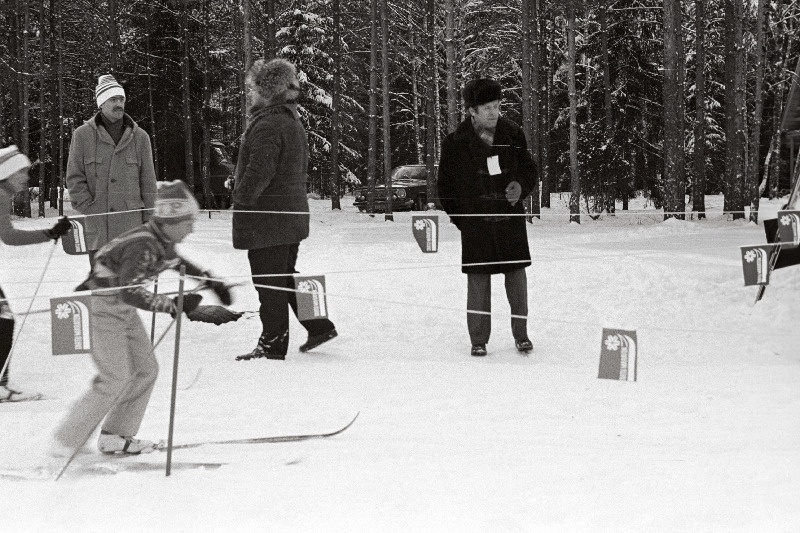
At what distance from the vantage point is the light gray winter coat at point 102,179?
685 centimetres

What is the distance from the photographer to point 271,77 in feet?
20.7

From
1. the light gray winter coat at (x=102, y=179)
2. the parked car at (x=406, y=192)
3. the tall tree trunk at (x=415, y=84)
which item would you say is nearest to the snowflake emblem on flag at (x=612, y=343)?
the light gray winter coat at (x=102, y=179)

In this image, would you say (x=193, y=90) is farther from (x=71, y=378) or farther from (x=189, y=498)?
(x=189, y=498)

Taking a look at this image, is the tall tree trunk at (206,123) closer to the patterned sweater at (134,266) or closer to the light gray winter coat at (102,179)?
the light gray winter coat at (102,179)

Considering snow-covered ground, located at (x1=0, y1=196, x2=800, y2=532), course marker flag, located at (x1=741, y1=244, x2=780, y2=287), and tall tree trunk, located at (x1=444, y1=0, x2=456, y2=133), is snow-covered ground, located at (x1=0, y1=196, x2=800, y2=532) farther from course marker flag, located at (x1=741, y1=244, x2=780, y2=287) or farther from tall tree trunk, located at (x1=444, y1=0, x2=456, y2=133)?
tall tree trunk, located at (x1=444, y1=0, x2=456, y2=133)

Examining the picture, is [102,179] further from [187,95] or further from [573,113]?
[187,95]

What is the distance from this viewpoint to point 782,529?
318 centimetres

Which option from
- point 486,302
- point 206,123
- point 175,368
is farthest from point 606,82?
point 175,368

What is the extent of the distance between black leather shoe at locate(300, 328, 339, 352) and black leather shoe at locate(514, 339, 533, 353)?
133cm

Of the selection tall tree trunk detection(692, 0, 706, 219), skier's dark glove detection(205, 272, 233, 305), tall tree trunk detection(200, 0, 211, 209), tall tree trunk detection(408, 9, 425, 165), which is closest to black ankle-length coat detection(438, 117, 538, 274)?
skier's dark glove detection(205, 272, 233, 305)

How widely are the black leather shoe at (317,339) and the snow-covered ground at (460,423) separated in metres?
0.14

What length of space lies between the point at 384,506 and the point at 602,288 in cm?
620

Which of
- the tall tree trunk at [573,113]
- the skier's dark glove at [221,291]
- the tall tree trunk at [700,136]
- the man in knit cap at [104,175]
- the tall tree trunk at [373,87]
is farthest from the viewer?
the tall tree trunk at [373,87]

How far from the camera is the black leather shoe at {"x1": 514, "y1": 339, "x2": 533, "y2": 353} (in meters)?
6.59
